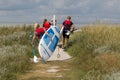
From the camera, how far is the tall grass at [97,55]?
11.4m

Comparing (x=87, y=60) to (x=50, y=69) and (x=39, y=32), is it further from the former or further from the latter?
(x=39, y=32)

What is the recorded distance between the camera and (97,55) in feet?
48.9

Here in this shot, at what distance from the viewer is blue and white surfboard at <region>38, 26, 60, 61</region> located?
16.0m

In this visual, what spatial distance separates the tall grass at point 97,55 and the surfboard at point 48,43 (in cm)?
126

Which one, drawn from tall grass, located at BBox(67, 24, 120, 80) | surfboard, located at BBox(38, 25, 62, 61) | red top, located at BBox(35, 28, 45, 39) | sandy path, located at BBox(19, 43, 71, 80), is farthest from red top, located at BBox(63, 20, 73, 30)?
red top, located at BBox(35, 28, 45, 39)

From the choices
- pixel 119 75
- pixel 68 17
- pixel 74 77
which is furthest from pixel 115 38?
pixel 119 75

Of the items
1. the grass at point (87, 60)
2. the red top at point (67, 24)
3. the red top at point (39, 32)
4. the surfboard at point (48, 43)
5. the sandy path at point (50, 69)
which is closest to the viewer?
the grass at point (87, 60)

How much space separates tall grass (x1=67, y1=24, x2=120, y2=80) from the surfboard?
126 cm

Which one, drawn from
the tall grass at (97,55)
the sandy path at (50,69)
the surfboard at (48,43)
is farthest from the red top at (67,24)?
the sandy path at (50,69)

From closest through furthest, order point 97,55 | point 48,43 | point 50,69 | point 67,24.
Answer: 1. point 50,69
2. point 97,55
3. point 48,43
4. point 67,24

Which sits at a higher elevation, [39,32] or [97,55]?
[39,32]

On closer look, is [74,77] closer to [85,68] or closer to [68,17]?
[85,68]

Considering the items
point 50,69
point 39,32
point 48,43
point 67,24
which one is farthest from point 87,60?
point 67,24

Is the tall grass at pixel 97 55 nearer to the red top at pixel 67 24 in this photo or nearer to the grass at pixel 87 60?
the grass at pixel 87 60
